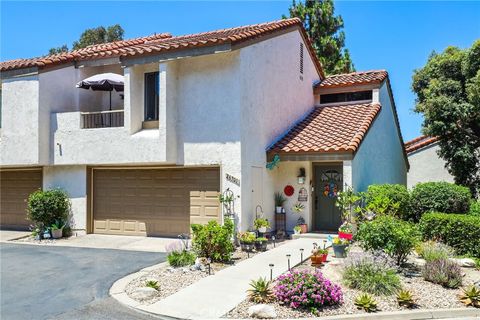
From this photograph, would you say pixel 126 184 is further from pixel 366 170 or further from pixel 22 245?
pixel 366 170

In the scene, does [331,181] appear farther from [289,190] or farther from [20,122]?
[20,122]

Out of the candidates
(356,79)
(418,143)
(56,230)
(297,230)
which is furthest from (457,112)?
(56,230)

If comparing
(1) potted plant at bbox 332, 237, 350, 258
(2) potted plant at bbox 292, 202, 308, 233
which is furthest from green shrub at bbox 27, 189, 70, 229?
(1) potted plant at bbox 332, 237, 350, 258

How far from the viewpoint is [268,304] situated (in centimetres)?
751

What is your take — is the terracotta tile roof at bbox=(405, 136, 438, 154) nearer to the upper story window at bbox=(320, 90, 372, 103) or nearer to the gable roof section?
the upper story window at bbox=(320, 90, 372, 103)

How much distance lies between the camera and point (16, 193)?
690 inches

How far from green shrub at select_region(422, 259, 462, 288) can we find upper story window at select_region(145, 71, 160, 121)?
9686 millimetres

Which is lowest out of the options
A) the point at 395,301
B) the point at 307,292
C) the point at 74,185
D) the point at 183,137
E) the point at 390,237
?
the point at 395,301

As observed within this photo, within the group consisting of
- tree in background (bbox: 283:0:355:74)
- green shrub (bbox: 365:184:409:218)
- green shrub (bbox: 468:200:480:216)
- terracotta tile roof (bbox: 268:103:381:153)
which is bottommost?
green shrub (bbox: 468:200:480:216)

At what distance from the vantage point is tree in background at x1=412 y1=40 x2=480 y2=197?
1942 cm

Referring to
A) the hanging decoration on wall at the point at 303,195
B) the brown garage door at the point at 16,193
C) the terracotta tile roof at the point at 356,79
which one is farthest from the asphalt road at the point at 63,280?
the terracotta tile roof at the point at 356,79

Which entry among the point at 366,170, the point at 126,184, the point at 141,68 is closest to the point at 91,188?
the point at 126,184

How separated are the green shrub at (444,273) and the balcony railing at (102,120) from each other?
36.9ft

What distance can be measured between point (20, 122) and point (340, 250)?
12199mm
